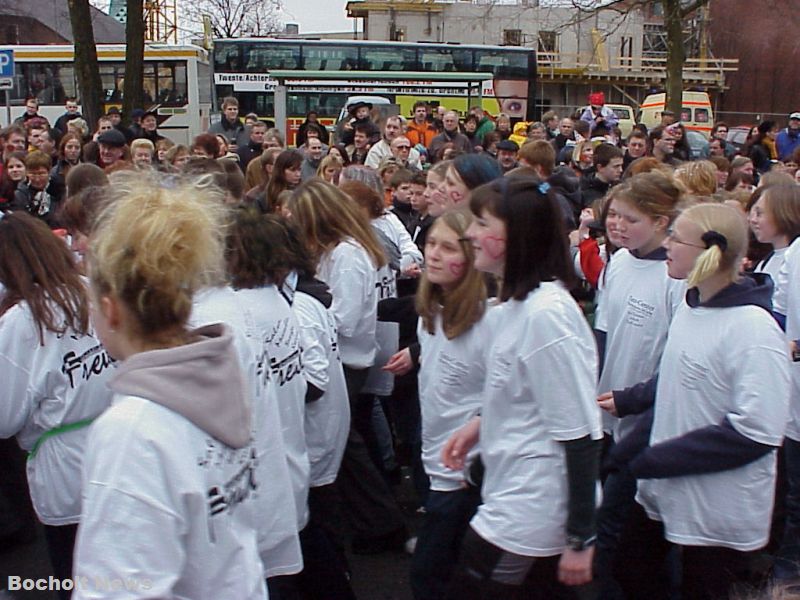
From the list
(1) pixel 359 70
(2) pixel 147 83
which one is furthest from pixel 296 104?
(1) pixel 359 70

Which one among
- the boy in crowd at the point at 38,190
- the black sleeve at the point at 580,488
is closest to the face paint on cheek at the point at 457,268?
the black sleeve at the point at 580,488

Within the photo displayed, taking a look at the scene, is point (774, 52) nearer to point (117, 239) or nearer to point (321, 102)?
point (321, 102)

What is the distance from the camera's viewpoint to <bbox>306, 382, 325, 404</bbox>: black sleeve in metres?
3.62

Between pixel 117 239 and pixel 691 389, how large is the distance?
6.61ft

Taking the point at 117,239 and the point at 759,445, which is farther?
the point at 759,445

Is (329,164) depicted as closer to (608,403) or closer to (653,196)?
(653,196)

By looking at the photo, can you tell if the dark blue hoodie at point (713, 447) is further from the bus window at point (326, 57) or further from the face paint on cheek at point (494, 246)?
the bus window at point (326, 57)

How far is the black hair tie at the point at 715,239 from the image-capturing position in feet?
10.2

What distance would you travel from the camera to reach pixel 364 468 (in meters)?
4.63

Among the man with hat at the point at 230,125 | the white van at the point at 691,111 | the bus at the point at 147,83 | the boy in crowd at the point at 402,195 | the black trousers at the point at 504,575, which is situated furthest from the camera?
the white van at the point at 691,111

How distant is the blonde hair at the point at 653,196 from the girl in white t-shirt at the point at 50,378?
7.55 feet

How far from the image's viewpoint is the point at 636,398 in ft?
11.7

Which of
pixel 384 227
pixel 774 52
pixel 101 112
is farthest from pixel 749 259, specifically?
pixel 774 52

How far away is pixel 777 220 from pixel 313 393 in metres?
2.56
